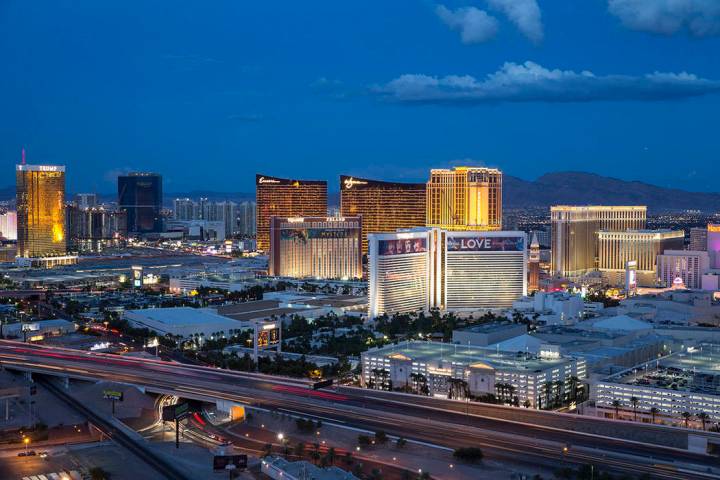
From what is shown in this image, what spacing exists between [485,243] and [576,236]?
1090 inches

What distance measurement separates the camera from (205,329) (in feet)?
187

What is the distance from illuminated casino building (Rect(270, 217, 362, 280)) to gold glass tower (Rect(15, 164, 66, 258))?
33734 mm

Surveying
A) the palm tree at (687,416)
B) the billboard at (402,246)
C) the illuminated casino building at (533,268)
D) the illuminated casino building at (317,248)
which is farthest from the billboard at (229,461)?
the illuminated casino building at (317,248)

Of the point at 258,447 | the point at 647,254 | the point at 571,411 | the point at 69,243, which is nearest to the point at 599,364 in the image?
the point at 571,411

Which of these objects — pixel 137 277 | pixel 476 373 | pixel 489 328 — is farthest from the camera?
pixel 137 277

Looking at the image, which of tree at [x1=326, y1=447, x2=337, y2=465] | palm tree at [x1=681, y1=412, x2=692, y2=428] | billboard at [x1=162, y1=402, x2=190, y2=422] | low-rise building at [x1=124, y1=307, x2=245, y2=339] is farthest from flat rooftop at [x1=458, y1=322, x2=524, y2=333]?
tree at [x1=326, y1=447, x2=337, y2=465]

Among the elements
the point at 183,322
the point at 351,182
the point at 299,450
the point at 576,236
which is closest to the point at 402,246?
the point at 183,322

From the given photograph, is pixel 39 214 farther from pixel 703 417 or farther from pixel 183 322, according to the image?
pixel 703 417

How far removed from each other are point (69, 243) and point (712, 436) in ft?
366

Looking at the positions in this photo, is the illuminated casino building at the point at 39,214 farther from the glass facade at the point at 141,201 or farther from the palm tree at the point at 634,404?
the palm tree at the point at 634,404

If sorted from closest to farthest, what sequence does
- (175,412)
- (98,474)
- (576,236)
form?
(98,474), (175,412), (576,236)

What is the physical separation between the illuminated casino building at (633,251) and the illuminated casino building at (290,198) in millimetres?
33429

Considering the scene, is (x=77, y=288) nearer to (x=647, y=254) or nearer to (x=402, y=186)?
(x=402, y=186)

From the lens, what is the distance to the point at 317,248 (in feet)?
294
